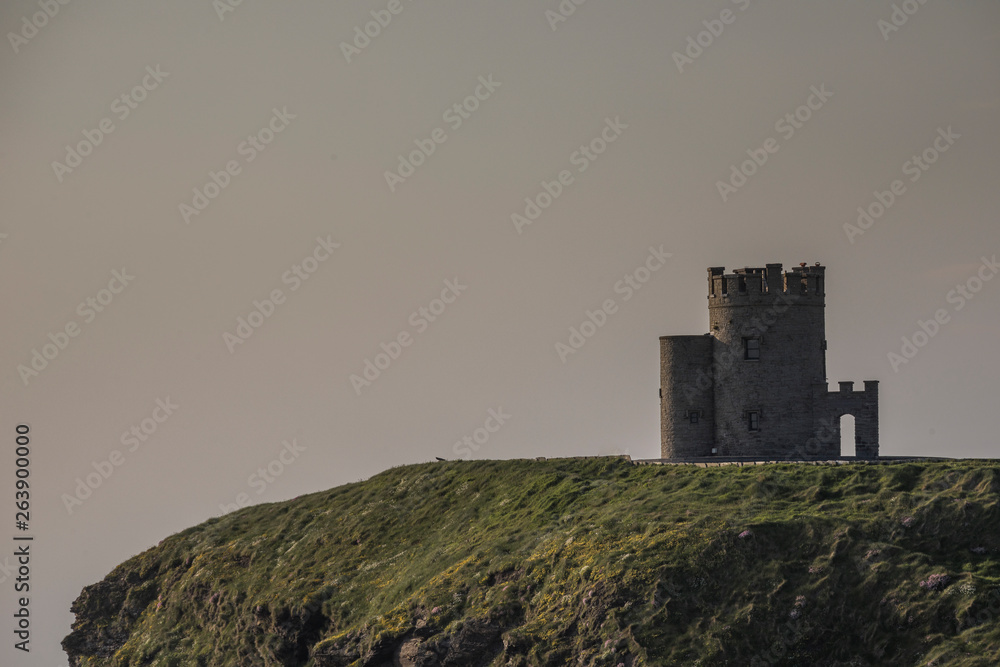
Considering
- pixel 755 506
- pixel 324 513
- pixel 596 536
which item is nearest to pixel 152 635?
pixel 324 513

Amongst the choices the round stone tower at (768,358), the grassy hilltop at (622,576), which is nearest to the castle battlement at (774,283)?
the round stone tower at (768,358)

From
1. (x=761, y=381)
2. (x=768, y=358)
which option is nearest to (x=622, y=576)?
(x=761, y=381)

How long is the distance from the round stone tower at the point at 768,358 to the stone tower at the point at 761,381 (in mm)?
52

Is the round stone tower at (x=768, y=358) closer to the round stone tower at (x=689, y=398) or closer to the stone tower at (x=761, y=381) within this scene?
the stone tower at (x=761, y=381)

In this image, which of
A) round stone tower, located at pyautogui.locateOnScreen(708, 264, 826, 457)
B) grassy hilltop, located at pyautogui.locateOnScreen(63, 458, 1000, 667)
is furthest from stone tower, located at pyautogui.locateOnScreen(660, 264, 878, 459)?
grassy hilltop, located at pyautogui.locateOnScreen(63, 458, 1000, 667)

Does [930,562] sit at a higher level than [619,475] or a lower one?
lower

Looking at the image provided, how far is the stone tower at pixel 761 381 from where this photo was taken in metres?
72.5

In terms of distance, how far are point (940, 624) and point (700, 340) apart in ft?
90.0

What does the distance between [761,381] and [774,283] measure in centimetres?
526

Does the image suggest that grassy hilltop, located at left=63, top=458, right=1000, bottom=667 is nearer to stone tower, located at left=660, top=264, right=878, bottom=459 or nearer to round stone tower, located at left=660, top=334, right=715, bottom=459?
round stone tower, located at left=660, top=334, right=715, bottom=459

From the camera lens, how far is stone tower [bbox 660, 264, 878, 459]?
72500 millimetres

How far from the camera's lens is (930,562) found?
53.0m

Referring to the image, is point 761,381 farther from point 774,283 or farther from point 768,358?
point 774,283

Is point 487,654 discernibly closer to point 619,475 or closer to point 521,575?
point 521,575
